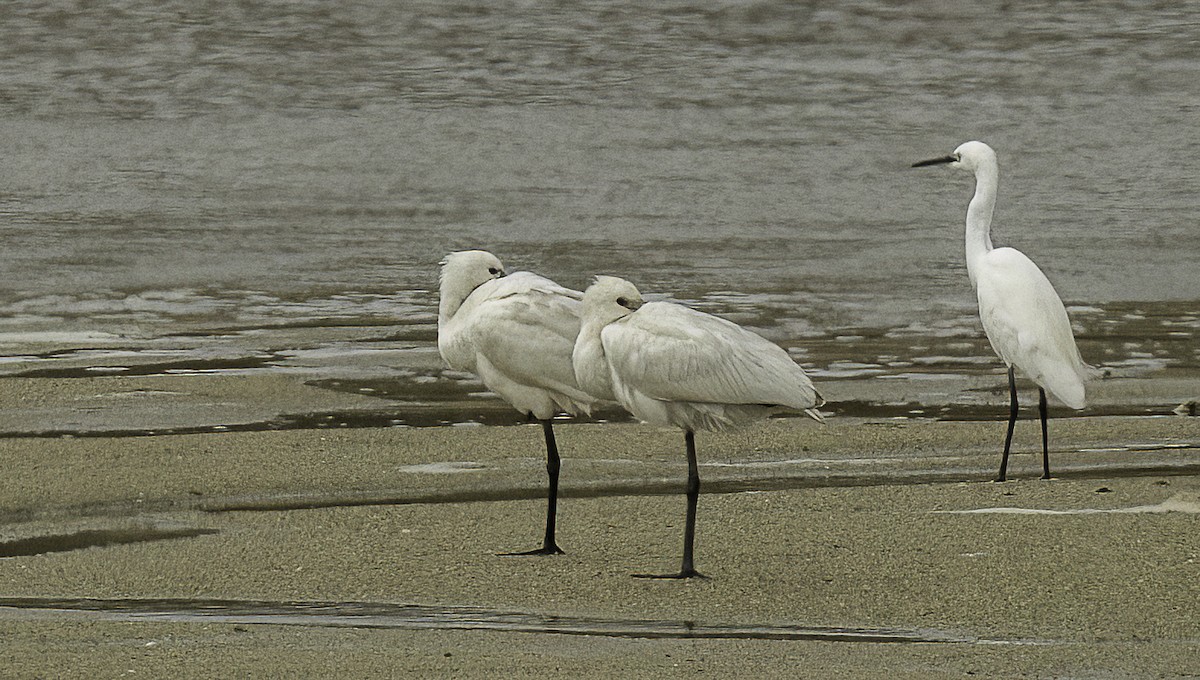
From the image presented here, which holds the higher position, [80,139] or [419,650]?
[419,650]

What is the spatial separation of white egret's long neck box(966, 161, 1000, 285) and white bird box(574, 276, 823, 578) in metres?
3.16

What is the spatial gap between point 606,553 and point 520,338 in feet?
3.24

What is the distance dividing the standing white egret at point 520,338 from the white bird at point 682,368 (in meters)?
0.37

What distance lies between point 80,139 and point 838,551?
61.1 feet

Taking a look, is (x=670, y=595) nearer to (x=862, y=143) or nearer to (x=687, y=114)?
(x=862, y=143)

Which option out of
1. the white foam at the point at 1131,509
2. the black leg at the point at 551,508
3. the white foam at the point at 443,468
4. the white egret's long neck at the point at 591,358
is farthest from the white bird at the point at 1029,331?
the white foam at the point at 443,468

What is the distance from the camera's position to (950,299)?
49.9ft

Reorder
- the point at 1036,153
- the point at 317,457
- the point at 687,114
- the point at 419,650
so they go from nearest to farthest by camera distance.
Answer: the point at 419,650
the point at 317,457
the point at 1036,153
the point at 687,114

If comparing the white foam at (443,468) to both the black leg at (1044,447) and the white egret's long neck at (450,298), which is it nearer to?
the white egret's long neck at (450,298)

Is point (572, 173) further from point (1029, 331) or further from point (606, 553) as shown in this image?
point (606, 553)

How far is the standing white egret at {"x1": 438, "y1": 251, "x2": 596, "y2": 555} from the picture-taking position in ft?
26.7

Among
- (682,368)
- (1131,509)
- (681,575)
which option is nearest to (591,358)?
(682,368)

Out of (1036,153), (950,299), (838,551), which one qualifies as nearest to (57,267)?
(950,299)

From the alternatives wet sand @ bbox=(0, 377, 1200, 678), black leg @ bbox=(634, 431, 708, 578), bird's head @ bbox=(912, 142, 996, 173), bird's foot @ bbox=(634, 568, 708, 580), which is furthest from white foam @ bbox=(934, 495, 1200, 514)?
bird's head @ bbox=(912, 142, 996, 173)
